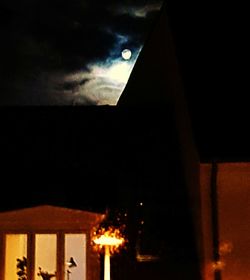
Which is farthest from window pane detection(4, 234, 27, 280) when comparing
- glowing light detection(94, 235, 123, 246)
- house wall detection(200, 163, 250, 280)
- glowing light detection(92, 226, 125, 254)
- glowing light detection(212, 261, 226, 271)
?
glowing light detection(212, 261, 226, 271)

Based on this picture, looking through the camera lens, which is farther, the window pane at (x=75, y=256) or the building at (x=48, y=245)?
the window pane at (x=75, y=256)

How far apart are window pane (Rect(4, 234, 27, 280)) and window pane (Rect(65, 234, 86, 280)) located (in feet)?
2.35

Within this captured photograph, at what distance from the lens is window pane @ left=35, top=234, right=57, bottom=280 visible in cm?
1127

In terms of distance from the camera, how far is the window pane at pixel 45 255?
1127 cm

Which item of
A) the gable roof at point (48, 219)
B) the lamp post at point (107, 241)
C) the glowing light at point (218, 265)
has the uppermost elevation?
the gable roof at point (48, 219)

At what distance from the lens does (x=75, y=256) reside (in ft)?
36.9

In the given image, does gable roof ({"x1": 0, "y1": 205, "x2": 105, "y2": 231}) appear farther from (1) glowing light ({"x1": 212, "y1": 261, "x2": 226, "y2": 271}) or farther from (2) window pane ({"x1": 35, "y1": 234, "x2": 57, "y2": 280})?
(1) glowing light ({"x1": 212, "y1": 261, "x2": 226, "y2": 271})

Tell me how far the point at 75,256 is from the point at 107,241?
1.18 m

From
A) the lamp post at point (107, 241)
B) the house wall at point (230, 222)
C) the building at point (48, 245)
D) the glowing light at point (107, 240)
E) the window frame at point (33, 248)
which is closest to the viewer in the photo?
the lamp post at point (107, 241)

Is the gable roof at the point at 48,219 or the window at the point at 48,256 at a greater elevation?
the gable roof at the point at 48,219

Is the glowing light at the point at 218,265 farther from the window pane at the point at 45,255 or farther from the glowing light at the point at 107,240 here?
the window pane at the point at 45,255

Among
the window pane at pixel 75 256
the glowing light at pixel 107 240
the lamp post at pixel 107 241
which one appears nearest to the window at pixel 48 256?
the window pane at pixel 75 256

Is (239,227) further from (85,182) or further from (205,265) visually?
(85,182)

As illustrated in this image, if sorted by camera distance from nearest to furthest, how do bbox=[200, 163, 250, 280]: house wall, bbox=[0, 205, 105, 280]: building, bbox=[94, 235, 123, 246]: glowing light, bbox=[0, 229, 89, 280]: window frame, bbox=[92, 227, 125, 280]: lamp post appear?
1. bbox=[92, 227, 125, 280]: lamp post
2. bbox=[94, 235, 123, 246]: glowing light
3. bbox=[200, 163, 250, 280]: house wall
4. bbox=[0, 205, 105, 280]: building
5. bbox=[0, 229, 89, 280]: window frame
